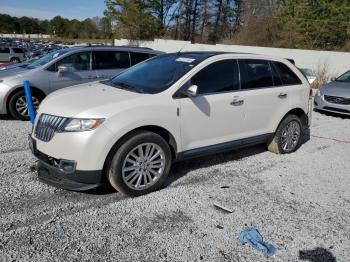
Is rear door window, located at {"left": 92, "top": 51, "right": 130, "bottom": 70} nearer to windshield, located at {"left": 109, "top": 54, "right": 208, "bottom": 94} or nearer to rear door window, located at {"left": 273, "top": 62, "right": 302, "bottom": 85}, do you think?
windshield, located at {"left": 109, "top": 54, "right": 208, "bottom": 94}

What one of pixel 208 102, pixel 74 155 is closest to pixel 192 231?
pixel 74 155

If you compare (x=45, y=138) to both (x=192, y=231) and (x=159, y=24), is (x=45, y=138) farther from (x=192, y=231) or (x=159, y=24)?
(x=159, y=24)

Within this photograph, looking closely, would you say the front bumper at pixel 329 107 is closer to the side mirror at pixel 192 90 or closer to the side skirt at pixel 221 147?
the side skirt at pixel 221 147

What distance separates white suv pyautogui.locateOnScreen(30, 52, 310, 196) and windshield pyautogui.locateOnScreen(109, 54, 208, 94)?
0.05 feet

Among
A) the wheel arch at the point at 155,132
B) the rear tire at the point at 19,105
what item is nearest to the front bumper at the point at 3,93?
the rear tire at the point at 19,105

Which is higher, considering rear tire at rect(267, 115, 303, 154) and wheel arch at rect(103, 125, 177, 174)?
wheel arch at rect(103, 125, 177, 174)

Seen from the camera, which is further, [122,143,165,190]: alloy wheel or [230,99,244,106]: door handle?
[230,99,244,106]: door handle

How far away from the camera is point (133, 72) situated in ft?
17.0

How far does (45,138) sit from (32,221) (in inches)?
36.2

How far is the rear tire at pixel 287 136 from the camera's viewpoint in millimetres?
5836

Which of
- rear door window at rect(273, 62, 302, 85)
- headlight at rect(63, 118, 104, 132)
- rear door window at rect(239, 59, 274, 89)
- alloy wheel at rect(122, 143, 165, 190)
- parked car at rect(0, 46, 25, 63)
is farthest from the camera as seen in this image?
parked car at rect(0, 46, 25, 63)

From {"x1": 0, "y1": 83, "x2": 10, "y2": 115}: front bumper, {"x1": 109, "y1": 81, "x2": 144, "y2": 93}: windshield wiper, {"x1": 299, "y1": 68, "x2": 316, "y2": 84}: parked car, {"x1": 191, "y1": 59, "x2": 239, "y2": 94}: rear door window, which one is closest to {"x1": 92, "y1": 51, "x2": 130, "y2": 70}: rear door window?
{"x1": 0, "y1": 83, "x2": 10, "y2": 115}: front bumper

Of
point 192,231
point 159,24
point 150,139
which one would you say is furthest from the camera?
point 159,24

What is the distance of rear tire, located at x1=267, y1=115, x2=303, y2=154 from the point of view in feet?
19.1
